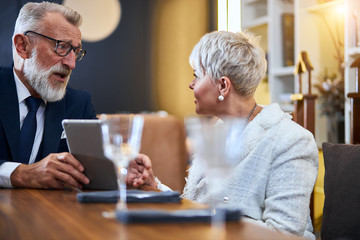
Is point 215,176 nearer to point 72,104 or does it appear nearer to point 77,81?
point 72,104

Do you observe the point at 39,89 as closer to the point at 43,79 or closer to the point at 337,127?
the point at 43,79

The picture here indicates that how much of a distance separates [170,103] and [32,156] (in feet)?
7.99

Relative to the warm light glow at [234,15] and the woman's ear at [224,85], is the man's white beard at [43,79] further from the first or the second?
the warm light glow at [234,15]

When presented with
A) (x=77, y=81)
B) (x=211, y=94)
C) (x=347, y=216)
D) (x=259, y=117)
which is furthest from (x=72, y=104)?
(x=77, y=81)

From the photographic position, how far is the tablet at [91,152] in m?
1.38

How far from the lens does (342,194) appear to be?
1437mm

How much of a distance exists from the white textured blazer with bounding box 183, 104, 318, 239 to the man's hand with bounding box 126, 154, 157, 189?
9.5 inches

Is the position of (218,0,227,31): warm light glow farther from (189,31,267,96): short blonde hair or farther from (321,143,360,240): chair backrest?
(321,143,360,240): chair backrest

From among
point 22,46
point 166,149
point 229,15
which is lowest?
point 166,149

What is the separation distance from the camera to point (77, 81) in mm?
4016

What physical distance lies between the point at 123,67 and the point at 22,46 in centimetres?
209

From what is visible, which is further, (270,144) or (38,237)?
(270,144)

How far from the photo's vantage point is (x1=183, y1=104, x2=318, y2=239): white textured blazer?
142cm

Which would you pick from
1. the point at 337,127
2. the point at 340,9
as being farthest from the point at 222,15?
the point at 337,127
